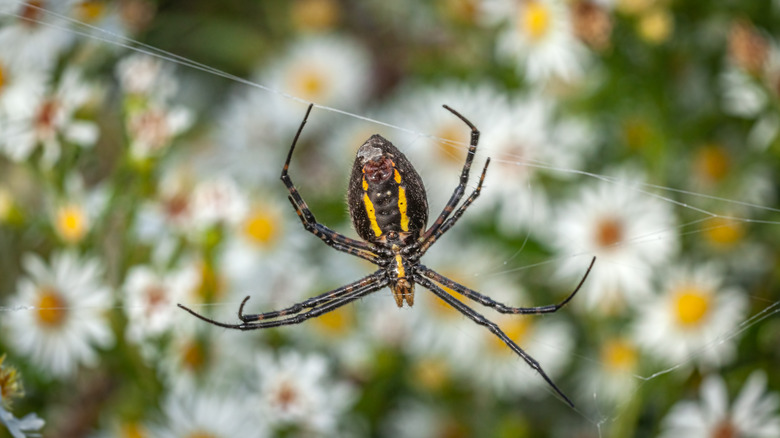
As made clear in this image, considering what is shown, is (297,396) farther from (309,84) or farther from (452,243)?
(309,84)

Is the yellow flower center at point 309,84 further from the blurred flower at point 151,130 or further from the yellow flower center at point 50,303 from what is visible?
the yellow flower center at point 50,303

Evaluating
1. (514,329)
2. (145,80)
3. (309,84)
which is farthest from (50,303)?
(309,84)

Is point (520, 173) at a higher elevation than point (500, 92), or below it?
below

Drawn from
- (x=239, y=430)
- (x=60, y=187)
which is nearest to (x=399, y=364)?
(x=239, y=430)

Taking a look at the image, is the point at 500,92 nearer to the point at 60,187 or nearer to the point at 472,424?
the point at 472,424

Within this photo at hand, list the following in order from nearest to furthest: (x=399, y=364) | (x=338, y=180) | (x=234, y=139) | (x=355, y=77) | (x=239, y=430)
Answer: (x=239, y=430) → (x=399, y=364) → (x=338, y=180) → (x=234, y=139) → (x=355, y=77)

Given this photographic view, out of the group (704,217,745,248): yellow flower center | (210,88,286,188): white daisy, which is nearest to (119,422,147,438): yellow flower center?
(210,88,286,188): white daisy

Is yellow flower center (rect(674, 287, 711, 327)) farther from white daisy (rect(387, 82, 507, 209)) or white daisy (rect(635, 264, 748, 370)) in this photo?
white daisy (rect(387, 82, 507, 209))
